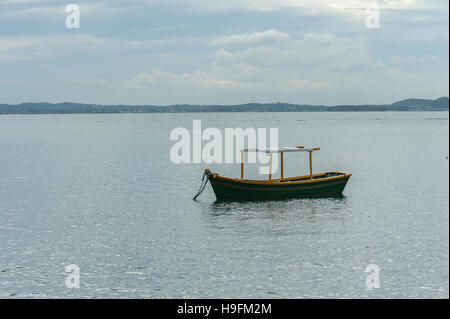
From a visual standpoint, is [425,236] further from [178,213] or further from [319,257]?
[178,213]

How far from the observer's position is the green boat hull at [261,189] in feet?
177

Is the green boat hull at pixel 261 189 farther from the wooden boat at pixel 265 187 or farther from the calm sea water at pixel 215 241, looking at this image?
the calm sea water at pixel 215 241

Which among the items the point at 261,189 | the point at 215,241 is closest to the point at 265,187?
the point at 261,189

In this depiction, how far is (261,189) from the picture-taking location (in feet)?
179

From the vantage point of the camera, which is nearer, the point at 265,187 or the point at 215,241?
the point at 215,241

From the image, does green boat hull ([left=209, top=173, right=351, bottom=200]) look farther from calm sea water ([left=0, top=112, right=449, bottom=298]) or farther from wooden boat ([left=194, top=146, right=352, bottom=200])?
calm sea water ([left=0, top=112, right=449, bottom=298])

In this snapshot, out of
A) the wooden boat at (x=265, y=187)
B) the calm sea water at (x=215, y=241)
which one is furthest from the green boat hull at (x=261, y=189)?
the calm sea water at (x=215, y=241)

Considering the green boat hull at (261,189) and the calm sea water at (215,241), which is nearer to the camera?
the calm sea water at (215,241)

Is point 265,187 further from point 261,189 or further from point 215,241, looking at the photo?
point 215,241

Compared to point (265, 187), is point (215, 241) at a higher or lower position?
lower

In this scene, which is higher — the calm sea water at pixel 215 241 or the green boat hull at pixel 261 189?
the green boat hull at pixel 261 189
